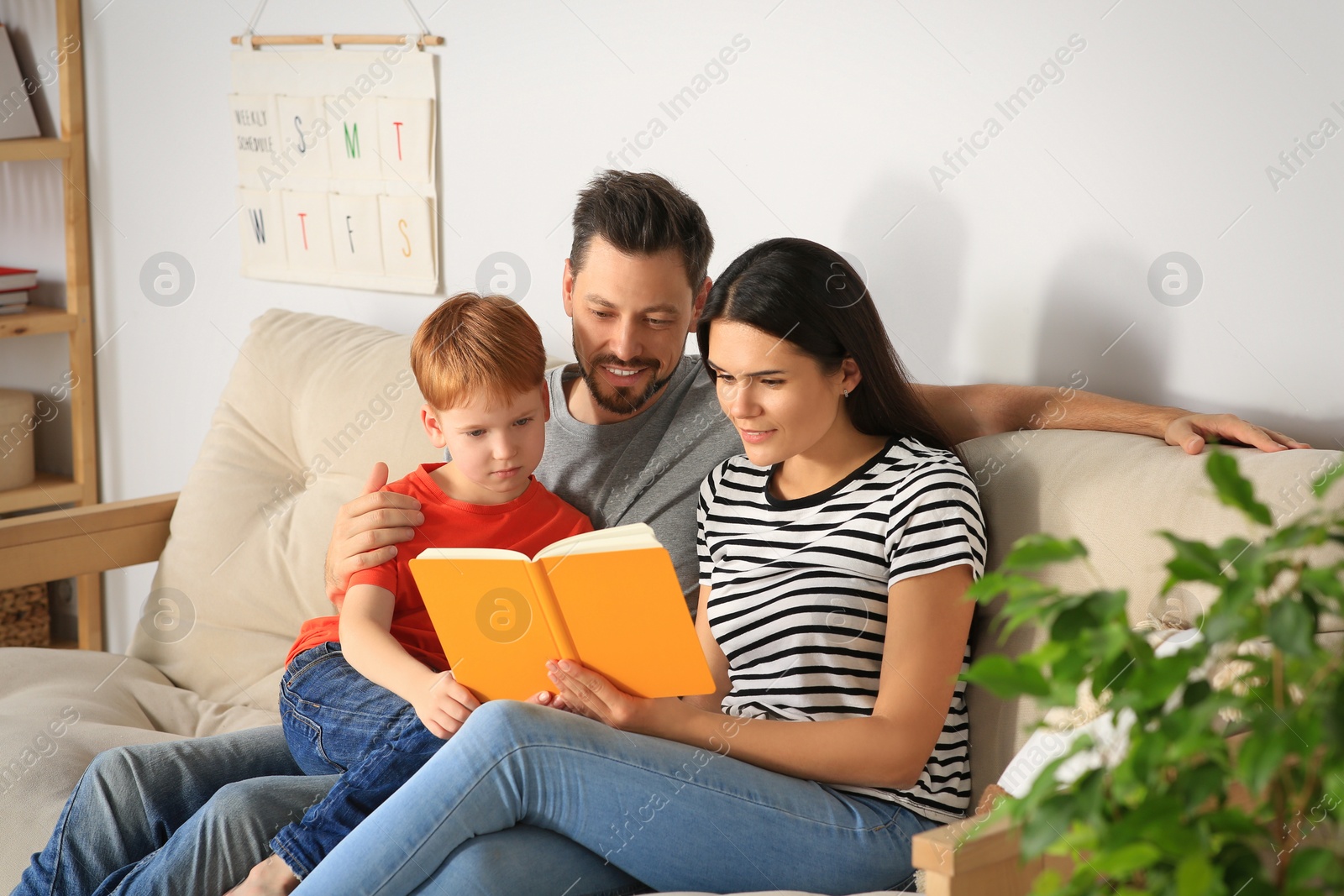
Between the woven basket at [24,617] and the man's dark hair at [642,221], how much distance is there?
197 cm

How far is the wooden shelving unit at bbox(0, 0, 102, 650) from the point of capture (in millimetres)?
2812

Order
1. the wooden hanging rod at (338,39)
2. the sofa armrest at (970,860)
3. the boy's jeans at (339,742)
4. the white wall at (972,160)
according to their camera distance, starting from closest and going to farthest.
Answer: the sofa armrest at (970,860)
the boy's jeans at (339,742)
the white wall at (972,160)
the wooden hanging rod at (338,39)

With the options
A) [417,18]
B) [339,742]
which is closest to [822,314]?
[339,742]

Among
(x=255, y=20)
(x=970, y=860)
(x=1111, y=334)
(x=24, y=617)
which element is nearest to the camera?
(x=970, y=860)

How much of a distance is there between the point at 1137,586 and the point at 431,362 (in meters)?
0.84

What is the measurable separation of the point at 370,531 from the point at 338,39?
4.43 ft

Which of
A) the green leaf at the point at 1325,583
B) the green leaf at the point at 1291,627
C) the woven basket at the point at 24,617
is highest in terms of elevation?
the green leaf at the point at 1325,583

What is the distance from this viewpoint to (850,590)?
131cm

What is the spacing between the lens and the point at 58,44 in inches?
114

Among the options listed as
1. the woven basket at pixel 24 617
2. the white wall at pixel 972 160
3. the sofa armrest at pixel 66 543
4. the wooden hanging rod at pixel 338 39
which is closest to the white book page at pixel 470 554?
the white wall at pixel 972 160

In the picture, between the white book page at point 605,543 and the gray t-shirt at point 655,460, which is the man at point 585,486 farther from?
the white book page at point 605,543

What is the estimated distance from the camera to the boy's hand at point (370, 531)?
4.70 ft

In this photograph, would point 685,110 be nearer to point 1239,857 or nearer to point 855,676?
point 855,676

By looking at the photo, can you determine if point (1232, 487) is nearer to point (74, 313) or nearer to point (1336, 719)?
point (1336, 719)
